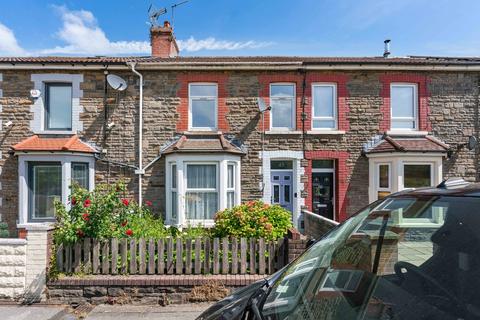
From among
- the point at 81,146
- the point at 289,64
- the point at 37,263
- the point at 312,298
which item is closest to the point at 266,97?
the point at 289,64

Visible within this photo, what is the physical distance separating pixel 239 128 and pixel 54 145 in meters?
5.89

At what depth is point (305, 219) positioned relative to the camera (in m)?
9.54

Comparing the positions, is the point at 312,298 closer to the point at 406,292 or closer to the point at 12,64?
the point at 406,292

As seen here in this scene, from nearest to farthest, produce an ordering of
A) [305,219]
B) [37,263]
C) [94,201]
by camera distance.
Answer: [37,263] < [94,201] < [305,219]

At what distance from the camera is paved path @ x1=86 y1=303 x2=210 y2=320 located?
4177 millimetres

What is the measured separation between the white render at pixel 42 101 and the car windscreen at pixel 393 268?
9914mm

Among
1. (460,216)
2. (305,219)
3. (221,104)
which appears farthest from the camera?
(221,104)

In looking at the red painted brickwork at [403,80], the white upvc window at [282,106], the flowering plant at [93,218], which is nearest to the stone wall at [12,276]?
the flowering plant at [93,218]

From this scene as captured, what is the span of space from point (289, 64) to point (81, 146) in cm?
731

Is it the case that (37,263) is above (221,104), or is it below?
below


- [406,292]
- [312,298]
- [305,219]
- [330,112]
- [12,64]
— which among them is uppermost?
[12,64]

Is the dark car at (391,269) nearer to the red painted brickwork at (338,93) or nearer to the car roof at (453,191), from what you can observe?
the car roof at (453,191)

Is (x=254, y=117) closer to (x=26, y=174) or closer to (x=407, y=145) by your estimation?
(x=407, y=145)

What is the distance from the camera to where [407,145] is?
392 inches
